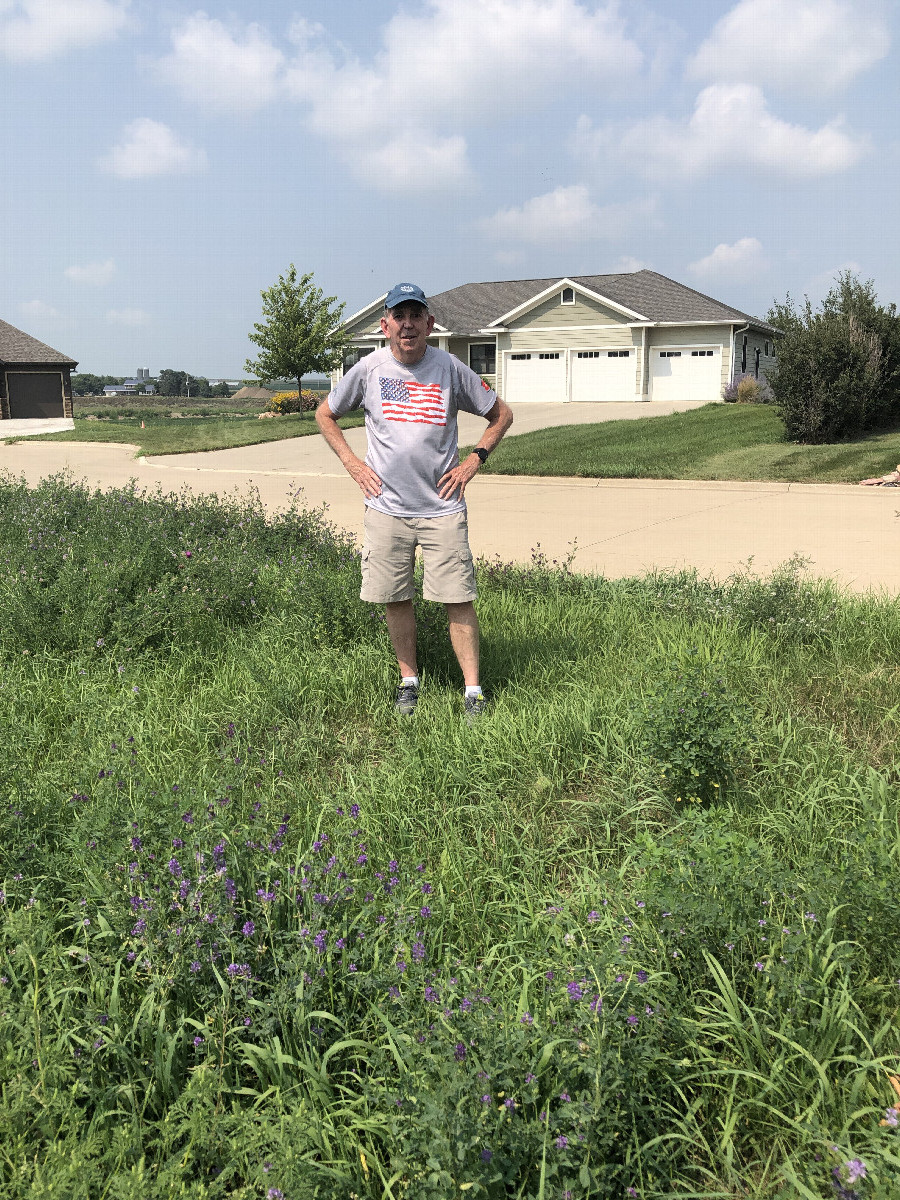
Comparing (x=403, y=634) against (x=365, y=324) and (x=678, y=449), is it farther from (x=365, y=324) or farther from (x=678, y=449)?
(x=365, y=324)

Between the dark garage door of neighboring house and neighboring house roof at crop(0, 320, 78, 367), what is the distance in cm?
79

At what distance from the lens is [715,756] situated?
3.42 m

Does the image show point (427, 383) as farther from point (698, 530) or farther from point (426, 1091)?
point (698, 530)

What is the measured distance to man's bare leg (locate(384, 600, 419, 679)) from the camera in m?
4.62

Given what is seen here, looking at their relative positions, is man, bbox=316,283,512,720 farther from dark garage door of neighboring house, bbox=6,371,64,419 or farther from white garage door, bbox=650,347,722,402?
dark garage door of neighboring house, bbox=6,371,64,419

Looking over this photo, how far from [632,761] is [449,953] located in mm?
1388

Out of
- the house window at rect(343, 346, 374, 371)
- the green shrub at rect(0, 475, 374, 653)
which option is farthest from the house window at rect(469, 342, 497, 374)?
the green shrub at rect(0, 475, 374, 653)

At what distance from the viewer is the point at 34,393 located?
142 ft

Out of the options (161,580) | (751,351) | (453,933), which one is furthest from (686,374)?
(453,933)

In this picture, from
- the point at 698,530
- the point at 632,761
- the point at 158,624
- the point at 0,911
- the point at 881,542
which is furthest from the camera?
the point at 698,530

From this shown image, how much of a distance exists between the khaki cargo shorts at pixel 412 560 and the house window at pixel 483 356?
38023 millimetres

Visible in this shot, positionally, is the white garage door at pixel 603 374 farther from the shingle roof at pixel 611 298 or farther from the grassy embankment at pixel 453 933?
the grassy embankment at pixel 453 933

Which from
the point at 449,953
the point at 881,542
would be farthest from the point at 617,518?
the point at 449,953

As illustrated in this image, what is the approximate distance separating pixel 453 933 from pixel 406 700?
177 centimetres
